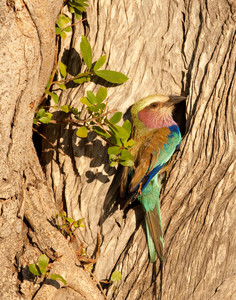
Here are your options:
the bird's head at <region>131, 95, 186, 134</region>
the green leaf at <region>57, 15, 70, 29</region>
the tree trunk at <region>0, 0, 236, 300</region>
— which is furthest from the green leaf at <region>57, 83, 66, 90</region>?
the bird's head at <region>131, 95, 186, 134</region>

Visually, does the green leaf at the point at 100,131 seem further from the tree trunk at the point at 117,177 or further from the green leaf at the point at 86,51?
the green leaf at the point at 86,51

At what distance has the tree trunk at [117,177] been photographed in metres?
2.32

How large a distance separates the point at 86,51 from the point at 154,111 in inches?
28.1

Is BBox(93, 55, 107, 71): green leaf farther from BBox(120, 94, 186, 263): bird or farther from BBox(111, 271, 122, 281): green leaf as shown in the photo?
BBox(111, 271, 122, 281): green leaf

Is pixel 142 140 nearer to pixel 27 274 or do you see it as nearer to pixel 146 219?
pixel 146 219

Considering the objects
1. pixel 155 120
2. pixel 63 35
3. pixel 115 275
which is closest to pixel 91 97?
pixel 63 35

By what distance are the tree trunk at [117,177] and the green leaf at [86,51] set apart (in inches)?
8.0

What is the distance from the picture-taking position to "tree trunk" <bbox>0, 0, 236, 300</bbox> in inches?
91.2

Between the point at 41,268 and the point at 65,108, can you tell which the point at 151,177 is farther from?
the point at 41,268

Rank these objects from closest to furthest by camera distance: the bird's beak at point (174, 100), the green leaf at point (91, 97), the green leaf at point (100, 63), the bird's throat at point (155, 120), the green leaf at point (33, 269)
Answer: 1. the green leaf at point (33, 269)
2. the green leaf at point (91, 97)
3. the green leaf at point (100, 63)
4. the bird's beak at point (174, 100)
5. the bird's throat at point (155, 120)

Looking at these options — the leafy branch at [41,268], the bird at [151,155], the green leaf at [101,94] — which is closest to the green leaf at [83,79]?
the green leaf at [101,94]

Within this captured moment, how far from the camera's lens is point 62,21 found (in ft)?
8.57

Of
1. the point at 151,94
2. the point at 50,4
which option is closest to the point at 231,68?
the point at 151,94

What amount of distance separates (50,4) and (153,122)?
1.20 metres
